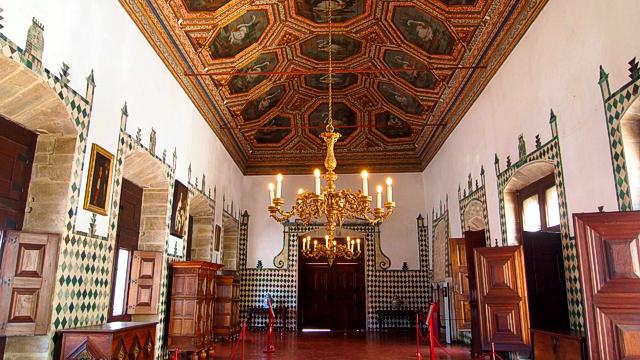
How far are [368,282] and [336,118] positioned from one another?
5344mm

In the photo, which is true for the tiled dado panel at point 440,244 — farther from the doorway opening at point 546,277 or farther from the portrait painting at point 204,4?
the portrait painting at point 204,4

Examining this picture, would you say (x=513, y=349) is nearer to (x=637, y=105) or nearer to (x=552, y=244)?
(x=552, y=244)

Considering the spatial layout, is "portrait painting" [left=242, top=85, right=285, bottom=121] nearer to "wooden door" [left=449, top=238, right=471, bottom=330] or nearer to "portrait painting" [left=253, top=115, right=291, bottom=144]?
"portrait painting" [left=253, top=115, right=291, bottom=144]

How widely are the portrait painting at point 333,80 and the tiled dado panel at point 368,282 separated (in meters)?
4.74

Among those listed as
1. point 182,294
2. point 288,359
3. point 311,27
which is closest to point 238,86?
point 311,27

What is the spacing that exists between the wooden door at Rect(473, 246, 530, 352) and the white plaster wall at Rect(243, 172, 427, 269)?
26.5 feet

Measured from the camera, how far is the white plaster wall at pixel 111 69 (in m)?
5.14

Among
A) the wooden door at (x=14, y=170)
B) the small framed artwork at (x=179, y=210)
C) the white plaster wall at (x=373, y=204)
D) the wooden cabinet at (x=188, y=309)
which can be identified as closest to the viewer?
the wooden door at (x=14, y=170)

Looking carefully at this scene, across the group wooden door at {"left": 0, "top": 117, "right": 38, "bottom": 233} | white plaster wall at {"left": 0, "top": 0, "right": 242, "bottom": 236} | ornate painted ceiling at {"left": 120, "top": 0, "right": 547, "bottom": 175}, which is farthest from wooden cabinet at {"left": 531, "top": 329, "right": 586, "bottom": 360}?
wooden door at {"left": 0, "top": 117, "right": 38, "bottom": 233}

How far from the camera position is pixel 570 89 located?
6125mm

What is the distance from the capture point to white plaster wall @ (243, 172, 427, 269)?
15.5 meters

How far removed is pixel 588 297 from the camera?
4.22m

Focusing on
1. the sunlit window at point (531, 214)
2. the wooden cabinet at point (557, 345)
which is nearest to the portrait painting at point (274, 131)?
the sunlit window at point (531, 214)

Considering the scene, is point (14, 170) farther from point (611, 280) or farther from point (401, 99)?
point (401, 99)
